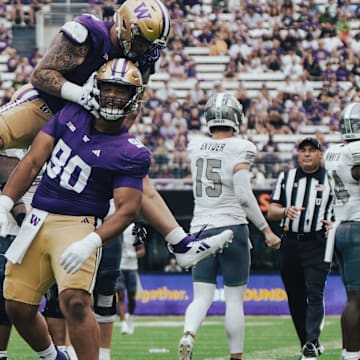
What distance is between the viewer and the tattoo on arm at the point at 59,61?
635 centimetres

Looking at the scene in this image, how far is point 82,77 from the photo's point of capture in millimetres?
6527

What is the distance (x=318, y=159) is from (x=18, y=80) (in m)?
12.3

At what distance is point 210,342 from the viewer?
1159cm

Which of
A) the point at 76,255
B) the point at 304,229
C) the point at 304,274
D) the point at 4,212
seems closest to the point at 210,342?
the point at 304,274

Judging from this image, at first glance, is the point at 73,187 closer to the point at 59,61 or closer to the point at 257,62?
the point at 59,61

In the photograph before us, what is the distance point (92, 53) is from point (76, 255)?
1431 mm

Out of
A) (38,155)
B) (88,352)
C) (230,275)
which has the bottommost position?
(230,275)

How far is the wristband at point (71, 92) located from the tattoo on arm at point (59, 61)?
128mm

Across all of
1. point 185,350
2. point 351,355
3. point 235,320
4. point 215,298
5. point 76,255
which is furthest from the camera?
point 215,298

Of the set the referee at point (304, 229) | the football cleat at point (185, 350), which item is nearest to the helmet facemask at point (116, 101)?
the football cleat at point (185, 350)

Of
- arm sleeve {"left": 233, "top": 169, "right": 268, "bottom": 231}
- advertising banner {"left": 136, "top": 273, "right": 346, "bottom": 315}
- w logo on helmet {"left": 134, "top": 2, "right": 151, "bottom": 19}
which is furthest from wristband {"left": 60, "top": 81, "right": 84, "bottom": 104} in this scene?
advertising banner {"left": 136, "top": 273, "right": 346, "bottom": 315}

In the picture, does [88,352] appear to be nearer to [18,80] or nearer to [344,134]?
[344,134]

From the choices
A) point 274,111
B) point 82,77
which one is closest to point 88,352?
point 82,77

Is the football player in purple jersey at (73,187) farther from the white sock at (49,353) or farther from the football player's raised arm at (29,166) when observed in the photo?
the white sock at (49,353)
